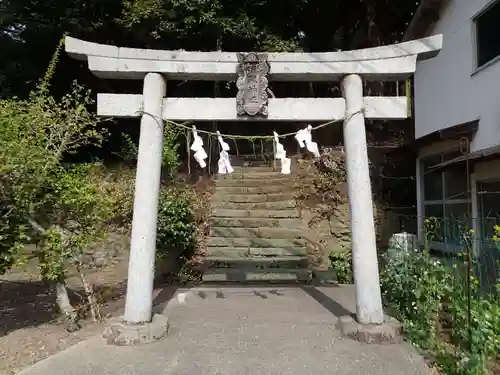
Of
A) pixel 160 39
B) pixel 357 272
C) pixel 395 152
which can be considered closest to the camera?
pixel 357 272

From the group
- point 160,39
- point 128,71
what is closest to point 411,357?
point 128,71

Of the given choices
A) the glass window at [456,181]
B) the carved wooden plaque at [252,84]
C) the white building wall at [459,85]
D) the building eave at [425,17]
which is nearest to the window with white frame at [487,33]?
the white building wall at [459,85]

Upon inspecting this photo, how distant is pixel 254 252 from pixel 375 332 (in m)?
5.32

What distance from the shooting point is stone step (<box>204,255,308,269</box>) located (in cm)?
958

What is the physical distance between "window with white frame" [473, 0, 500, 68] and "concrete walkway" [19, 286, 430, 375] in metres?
5.31

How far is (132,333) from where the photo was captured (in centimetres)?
505

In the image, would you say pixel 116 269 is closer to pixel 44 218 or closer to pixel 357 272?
pixel 44 218

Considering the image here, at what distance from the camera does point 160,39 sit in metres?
14.6

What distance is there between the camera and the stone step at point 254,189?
13.3 metres

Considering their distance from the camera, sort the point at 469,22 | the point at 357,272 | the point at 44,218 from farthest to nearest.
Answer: the point at 469,22, the point at 44,218, the point at 357,272

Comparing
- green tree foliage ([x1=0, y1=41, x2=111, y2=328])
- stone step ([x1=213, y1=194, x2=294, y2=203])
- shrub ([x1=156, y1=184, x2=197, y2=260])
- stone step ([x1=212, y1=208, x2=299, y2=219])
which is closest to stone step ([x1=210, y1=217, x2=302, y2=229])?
stone step ([x1=212, y1=208, x2=299, y2=219])

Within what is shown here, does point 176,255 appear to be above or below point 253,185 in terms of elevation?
below

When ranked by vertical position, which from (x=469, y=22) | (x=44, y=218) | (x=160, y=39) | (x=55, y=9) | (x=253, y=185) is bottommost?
(x=44, y=218)

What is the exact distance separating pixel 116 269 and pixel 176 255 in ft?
4.27
